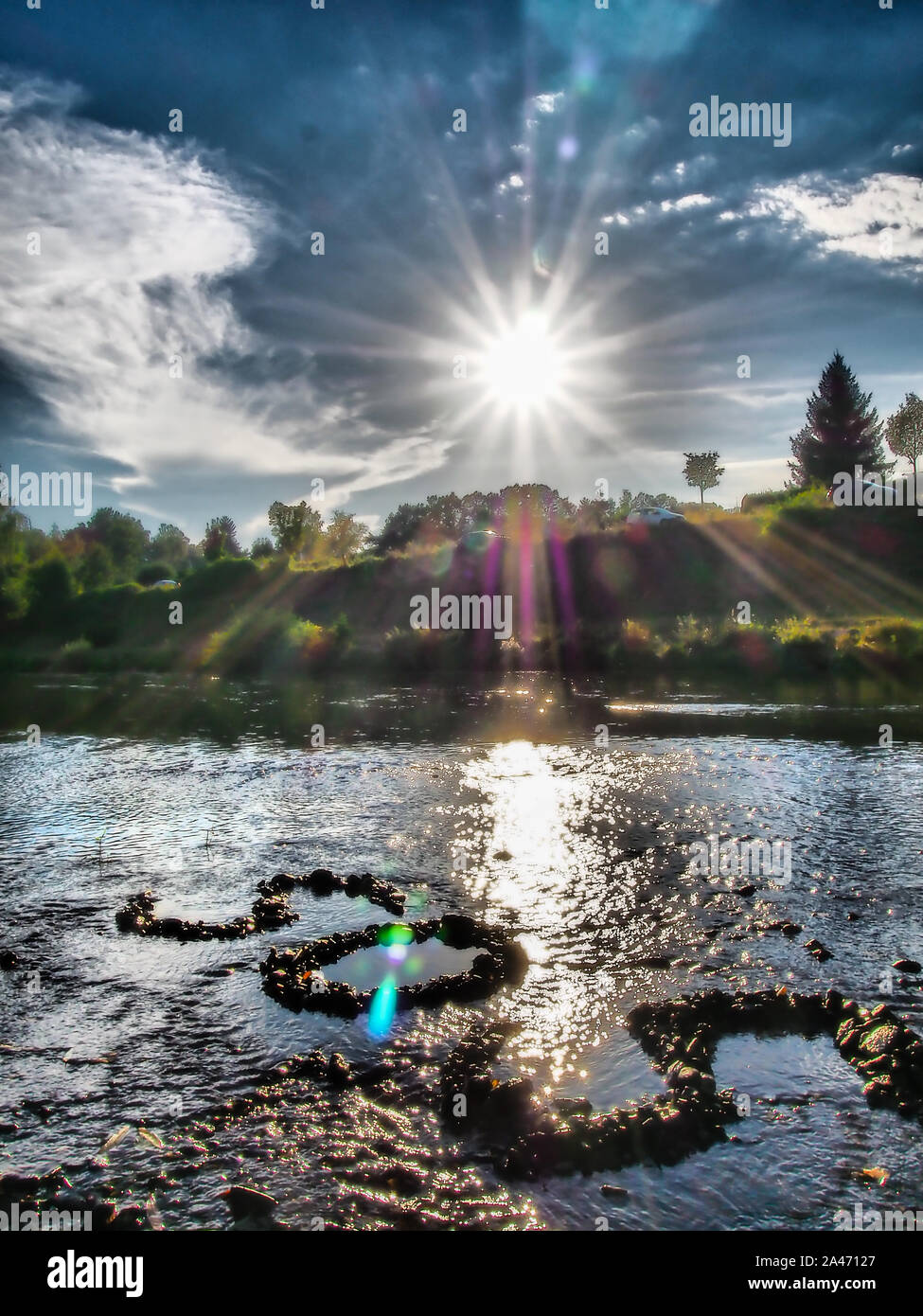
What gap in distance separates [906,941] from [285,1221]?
593 centimetres

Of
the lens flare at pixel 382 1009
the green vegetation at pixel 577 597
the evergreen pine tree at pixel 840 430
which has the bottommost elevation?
the lens flare at pixel 382 1009

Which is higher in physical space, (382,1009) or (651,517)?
(651,517)

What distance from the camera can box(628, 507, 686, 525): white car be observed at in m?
57.3

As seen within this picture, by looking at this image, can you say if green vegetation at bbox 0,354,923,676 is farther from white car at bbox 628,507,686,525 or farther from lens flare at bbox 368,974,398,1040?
lens flare at bbox 368,974,398,1040

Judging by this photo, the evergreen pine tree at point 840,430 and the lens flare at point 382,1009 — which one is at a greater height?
the evergreen pine tree at point 840,430

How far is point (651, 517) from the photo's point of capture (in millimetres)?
63062

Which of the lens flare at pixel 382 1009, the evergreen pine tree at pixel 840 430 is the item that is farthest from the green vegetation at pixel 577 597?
the lens flare at pixel 382 1009

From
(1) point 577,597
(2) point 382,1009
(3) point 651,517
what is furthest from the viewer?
(3) point 651,517

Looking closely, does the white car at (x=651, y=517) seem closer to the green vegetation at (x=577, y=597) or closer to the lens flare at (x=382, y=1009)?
the green vegetation at (x=577, y=597)

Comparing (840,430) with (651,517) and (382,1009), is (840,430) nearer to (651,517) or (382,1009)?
(651,517)

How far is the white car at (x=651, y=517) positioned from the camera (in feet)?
188

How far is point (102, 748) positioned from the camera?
2003cm

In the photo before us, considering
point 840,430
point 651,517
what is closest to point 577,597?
point 651,517
